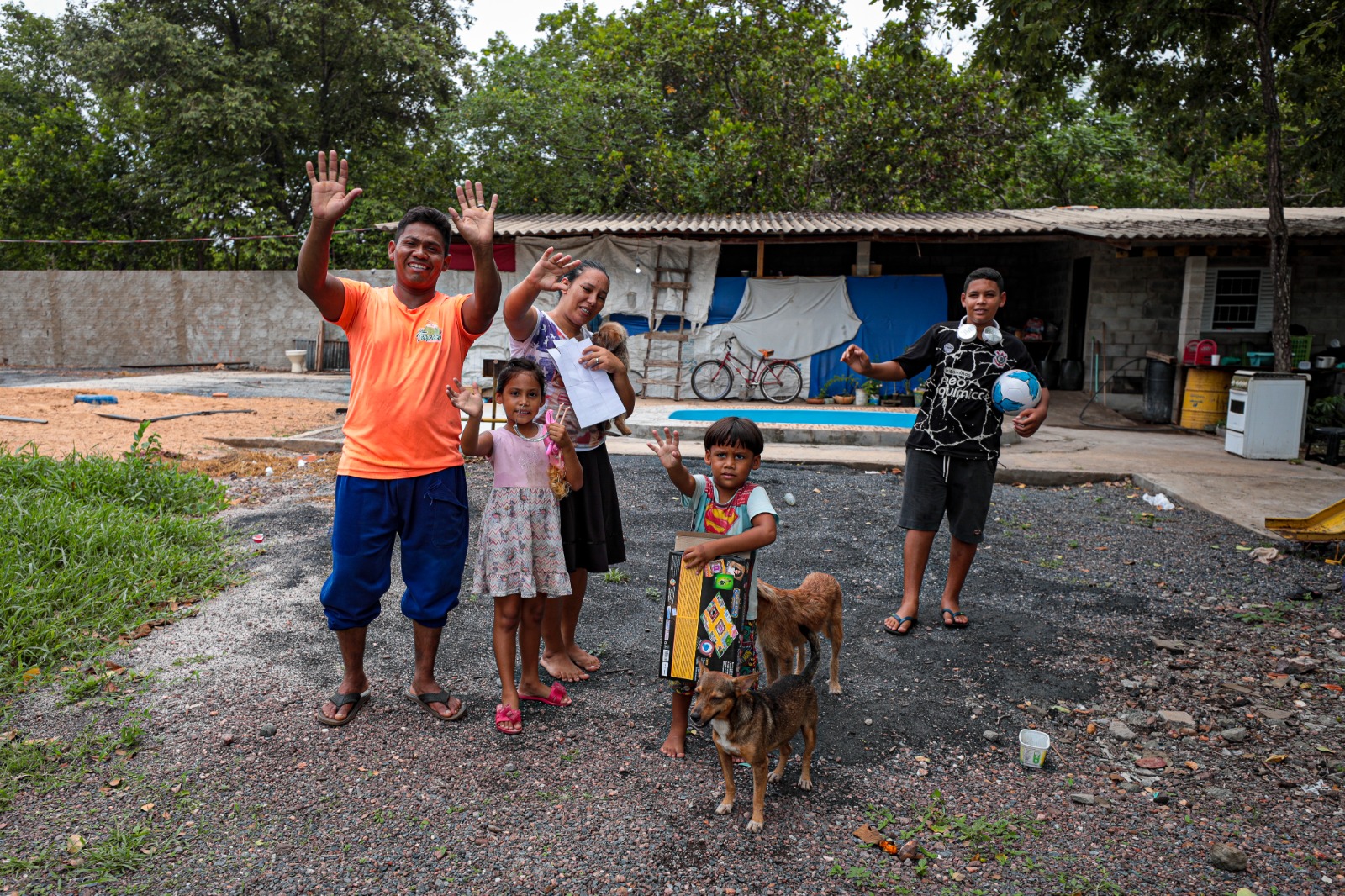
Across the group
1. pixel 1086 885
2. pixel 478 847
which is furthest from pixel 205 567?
pixel 1086 885

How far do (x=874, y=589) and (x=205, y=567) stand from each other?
12.6 feet

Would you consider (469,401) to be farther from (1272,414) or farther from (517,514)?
(1272,414)

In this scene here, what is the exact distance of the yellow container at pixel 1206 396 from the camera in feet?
38.7

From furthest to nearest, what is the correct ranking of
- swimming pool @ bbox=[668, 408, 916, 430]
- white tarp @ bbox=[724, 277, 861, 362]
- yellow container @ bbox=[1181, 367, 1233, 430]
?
white tarp @ bbox=[724, 277, 861, 362], yellow container @ bbox=[1181, 367, 1233, 430], swimming pool @ bbox=[668, 408, 916, 430]

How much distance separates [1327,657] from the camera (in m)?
3.94

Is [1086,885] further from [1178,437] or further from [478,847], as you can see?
[1178,437]

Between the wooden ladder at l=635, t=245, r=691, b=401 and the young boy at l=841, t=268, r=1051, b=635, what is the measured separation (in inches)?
392

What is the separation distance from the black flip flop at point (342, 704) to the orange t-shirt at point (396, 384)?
2.90 feet

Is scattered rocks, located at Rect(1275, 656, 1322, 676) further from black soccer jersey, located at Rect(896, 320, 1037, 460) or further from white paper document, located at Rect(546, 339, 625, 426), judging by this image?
white paper document, located at Rect(546, 339, 625, 426)

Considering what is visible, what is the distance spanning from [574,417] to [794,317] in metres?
11.2

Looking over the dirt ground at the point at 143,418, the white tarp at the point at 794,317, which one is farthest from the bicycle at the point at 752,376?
the dirt ground at the point at 143,418

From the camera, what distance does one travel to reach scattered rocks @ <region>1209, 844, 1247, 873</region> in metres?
2.44

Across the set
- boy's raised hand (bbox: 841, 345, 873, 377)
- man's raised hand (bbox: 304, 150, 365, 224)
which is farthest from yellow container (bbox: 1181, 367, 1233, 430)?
man's raised hand (bbox: 304, 150, 365, 224)

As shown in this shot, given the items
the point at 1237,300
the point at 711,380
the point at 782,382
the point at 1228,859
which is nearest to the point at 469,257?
the point at 711,380
